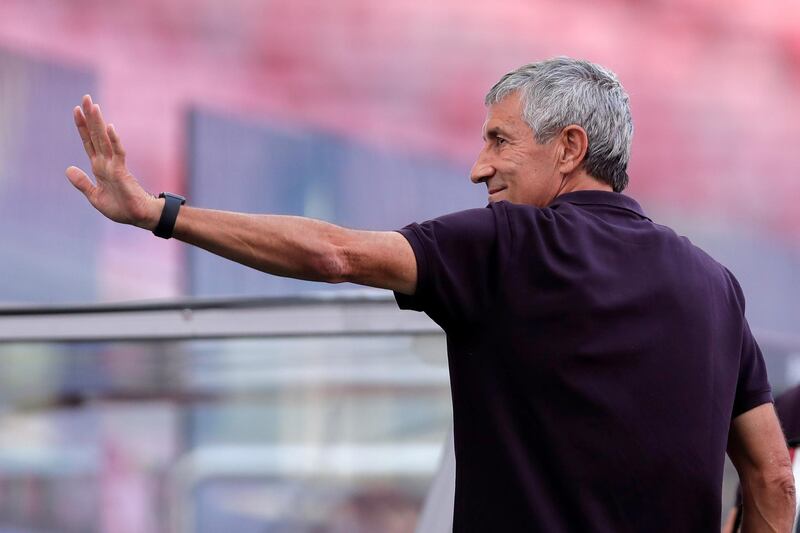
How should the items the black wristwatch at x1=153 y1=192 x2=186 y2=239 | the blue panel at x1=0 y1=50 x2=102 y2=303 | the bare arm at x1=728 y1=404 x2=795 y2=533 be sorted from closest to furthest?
1. the black wristwatch at x1=153 y1=192 x2=186 y2=239
2. the bare arm at x1=728 y1=404 x2=795 y2=533
3. the blue panel at x1=0 y1=50 x2=102 y2=303

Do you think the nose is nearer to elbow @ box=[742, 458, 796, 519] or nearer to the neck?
the neck

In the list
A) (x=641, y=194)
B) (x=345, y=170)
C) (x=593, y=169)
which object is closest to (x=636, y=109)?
(x=641, y=194)

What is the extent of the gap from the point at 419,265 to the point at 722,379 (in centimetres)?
45

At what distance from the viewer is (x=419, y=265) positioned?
1274 mm

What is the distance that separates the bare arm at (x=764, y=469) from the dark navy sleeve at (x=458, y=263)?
0.47m

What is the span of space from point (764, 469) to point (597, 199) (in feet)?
1.44

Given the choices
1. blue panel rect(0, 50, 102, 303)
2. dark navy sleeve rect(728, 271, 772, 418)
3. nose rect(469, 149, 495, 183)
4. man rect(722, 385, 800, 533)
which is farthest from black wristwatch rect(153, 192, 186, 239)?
blue panel rect(0, 50, 102, 303)

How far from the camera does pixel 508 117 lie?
1.49 metres

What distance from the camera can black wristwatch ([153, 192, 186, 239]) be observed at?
124 centimetres

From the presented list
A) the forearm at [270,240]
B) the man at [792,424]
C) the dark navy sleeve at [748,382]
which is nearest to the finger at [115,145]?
the forearm at [270,240]

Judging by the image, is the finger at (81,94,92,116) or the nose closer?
the finger at (81,94,92,116)

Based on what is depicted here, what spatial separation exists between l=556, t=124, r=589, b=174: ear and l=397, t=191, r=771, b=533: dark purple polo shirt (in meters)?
0.07

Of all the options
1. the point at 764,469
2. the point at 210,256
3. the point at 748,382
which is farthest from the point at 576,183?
the point at 210,256

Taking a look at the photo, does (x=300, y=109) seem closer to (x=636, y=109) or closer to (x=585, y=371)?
(x=636, y=109)
